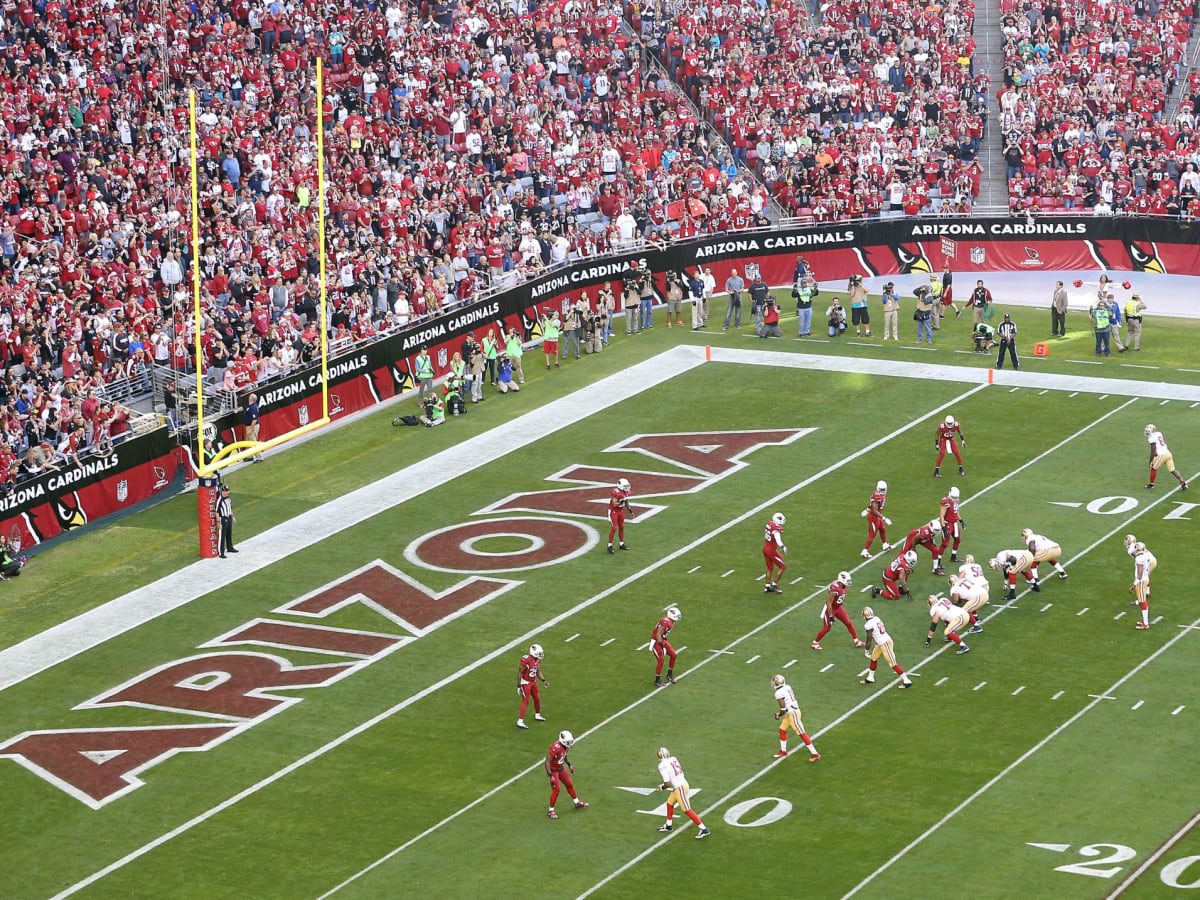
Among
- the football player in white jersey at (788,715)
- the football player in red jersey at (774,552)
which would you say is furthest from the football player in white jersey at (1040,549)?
the football player in white jersey at (788,715)

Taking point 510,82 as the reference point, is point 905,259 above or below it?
below

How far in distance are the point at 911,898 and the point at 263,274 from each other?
28907 mm

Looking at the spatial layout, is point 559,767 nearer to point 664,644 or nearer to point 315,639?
point 664,644

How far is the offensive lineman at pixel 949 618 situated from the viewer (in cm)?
3378

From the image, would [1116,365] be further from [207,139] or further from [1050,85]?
[207,139]

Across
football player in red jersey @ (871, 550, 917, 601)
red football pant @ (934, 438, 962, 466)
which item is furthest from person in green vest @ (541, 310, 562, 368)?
football player in red jersey @ (871, 550, 917, 601)

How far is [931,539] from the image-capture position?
37094 millimetres

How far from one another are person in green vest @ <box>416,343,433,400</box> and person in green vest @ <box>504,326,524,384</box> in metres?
2.22

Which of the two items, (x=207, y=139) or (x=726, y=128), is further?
(x=726, y=128)

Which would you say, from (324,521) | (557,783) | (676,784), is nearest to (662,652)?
(557,783)

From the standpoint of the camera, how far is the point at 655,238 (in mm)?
58031

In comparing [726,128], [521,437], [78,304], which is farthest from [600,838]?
[726,128]

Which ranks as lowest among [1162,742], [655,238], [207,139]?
[1162,742]

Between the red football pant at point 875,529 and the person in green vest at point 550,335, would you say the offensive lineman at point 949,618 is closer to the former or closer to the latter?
the red football pant at point 875,529
